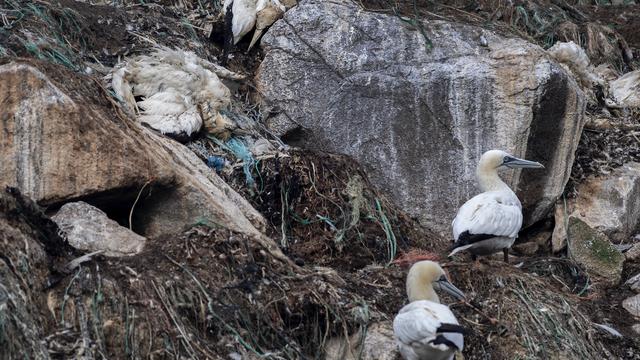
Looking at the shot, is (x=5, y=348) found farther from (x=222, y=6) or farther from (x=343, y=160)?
(x=222, y=6)

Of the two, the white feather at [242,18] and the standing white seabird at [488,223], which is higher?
the white feather at [242,18]

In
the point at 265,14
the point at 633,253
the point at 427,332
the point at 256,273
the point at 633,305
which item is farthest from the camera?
the point at 265,14

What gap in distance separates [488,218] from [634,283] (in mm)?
1476

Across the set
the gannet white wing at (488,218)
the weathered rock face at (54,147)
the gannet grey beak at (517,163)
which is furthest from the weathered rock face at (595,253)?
the weathered rock face at (54,147)

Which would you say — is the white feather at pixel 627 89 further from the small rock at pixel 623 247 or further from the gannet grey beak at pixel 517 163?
the gannet grey beak at pixel 517 163

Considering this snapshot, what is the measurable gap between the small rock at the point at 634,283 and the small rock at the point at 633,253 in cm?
43

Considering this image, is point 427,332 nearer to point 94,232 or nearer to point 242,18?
point 94,232

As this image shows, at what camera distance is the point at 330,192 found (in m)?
9.49

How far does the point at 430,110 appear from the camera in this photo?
33.4ft

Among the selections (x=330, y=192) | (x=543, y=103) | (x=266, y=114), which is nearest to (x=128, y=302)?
(x=330, y=192)

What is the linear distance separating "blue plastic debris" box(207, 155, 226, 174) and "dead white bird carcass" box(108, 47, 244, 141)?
23cm

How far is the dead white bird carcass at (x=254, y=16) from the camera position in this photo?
10672 mm

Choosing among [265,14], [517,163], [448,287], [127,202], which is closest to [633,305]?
[517,163]

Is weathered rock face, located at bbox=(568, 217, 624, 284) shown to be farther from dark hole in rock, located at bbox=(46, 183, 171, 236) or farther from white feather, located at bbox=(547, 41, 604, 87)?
dark hole in rock, located at bbox=(46, 183, 171, 236)
